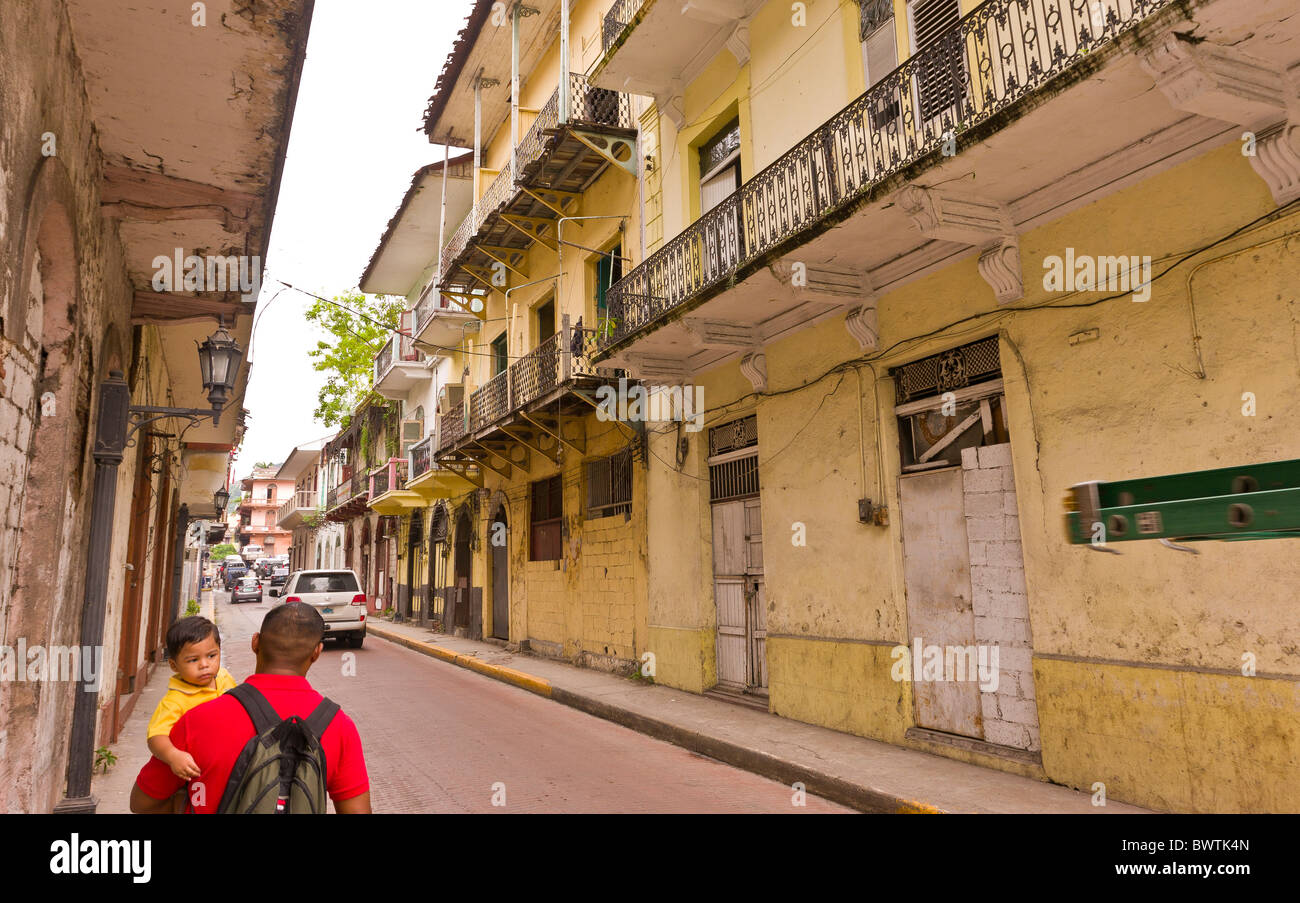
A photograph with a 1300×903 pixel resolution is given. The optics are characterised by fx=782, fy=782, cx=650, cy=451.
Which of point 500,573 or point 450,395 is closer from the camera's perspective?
point 500,573

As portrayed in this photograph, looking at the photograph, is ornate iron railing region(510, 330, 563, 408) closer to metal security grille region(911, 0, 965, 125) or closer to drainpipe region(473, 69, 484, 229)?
drainpipe region(473, 69, 484, 229)

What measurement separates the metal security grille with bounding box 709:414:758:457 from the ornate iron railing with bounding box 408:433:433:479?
39.9 feet

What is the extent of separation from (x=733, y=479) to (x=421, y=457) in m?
13.9

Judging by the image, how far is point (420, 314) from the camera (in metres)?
22.0

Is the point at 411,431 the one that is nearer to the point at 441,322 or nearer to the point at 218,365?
the point at 441,322

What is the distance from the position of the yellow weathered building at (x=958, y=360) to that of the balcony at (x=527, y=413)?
0.19 m

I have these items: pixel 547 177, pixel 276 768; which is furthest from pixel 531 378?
pixel 276 768

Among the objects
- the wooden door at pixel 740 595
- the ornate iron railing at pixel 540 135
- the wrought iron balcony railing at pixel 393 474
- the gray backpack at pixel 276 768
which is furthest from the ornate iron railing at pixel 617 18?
the wrought iron balcony railing at pixel 393 474

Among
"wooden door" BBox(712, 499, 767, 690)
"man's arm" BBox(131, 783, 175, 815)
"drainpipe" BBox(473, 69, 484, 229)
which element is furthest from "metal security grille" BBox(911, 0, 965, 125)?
"drainpipe" BBox(473, 69, 484, 229)

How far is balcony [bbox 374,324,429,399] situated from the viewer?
80.0 feet

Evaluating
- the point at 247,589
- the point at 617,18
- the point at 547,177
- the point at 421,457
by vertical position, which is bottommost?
the point at 247,589

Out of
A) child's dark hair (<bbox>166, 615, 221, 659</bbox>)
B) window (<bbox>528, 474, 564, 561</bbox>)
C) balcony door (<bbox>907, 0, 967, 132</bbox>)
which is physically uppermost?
balcony door (<bbox>907, 0, 967, 132</bbox>)

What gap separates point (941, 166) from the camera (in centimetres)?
602
